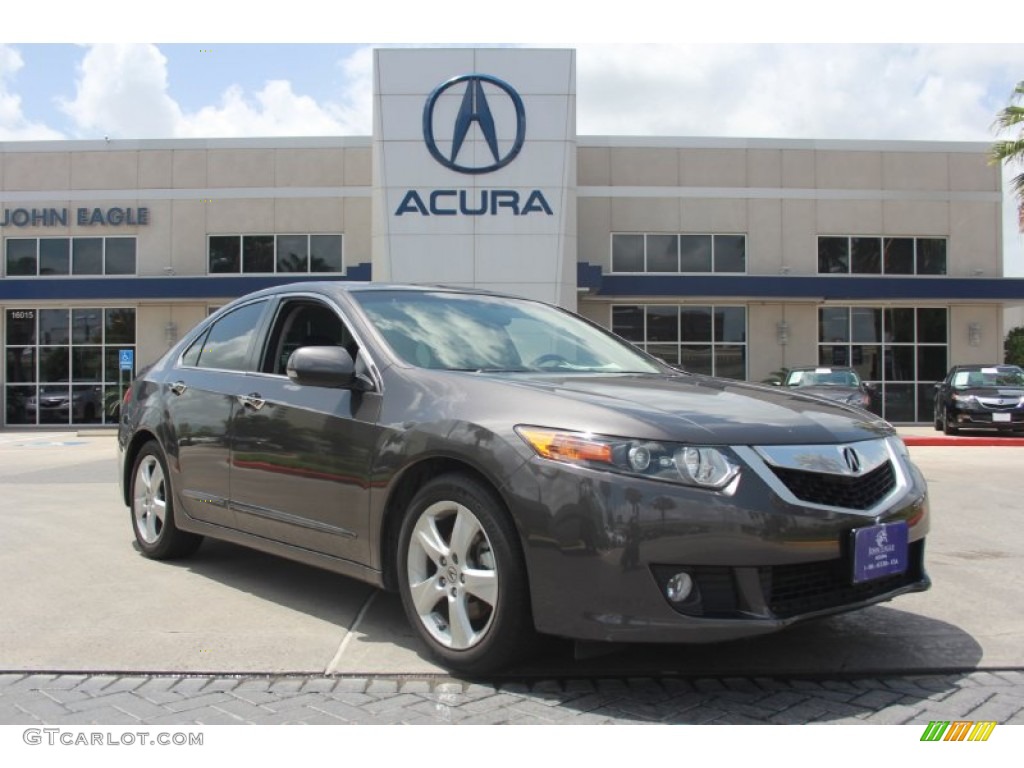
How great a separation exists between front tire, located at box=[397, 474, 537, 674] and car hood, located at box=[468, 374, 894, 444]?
0.44 meters

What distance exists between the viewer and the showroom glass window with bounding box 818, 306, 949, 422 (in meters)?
26.9

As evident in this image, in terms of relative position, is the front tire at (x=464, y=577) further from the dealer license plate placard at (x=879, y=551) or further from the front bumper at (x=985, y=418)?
the front bumper at (x=985, y=418)

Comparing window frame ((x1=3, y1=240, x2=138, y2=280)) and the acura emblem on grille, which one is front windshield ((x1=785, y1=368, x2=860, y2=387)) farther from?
window frame ((x1=3, y1=240, x2=138, y2=280))

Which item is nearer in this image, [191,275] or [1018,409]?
[1018,409]

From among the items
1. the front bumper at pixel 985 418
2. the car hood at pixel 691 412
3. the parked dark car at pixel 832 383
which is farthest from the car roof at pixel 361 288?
the front bumper at pixel 985 418

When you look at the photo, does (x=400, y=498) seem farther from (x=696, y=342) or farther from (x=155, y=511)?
(x=696, y=342)

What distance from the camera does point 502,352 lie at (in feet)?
14.5

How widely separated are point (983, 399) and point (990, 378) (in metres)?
1.10

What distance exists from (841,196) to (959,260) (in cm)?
414

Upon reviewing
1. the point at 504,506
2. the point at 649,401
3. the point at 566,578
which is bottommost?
the point at 566,578

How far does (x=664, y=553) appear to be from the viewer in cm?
313

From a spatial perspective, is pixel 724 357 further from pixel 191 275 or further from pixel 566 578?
pixel 566 578
